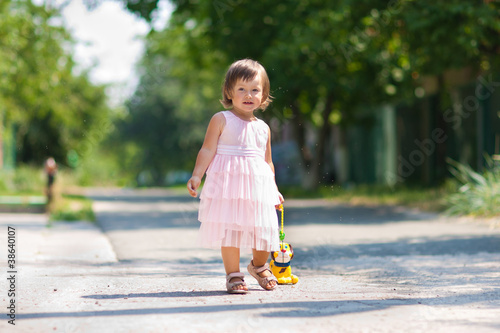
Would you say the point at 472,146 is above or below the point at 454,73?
below

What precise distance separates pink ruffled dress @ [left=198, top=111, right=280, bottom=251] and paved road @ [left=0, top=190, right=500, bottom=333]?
1.26 feet

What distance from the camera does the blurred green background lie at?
13.1 m

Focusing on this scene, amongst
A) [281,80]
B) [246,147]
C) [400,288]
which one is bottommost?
[400,288]

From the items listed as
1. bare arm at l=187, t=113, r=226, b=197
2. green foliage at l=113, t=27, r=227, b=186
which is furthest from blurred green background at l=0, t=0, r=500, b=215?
green foliage at l=113, t=27, r=227, b=186

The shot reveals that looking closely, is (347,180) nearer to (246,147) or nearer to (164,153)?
(164,153)

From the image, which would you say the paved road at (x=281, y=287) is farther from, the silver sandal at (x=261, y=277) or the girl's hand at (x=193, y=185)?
the girl's hand at (x=193, y=185)

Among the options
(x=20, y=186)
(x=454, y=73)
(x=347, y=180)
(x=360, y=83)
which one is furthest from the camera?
(x=347, y=180)

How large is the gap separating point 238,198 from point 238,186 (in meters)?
0.08

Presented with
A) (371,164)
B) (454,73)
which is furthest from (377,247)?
(371,164)

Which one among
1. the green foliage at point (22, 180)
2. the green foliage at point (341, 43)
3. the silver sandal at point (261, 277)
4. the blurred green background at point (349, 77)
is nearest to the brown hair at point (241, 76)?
the silver sandal at point (261, 277)

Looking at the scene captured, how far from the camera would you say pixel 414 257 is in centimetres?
762

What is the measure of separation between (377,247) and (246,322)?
481 centimetres

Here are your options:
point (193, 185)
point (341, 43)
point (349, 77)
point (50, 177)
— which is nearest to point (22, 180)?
point (50, 177)

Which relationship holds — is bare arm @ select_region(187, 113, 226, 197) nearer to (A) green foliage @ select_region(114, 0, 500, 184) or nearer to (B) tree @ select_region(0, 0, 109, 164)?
(A) green foliage @ select_region(114, 0, 500, 184)
